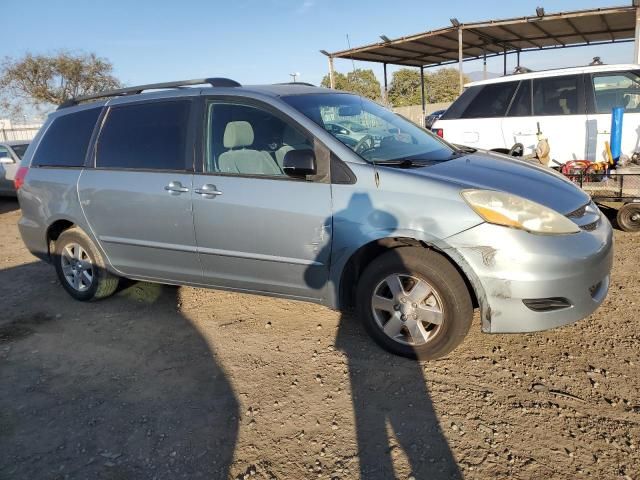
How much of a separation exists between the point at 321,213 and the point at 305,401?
1.15 meters

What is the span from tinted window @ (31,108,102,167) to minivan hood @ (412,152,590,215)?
2943mm

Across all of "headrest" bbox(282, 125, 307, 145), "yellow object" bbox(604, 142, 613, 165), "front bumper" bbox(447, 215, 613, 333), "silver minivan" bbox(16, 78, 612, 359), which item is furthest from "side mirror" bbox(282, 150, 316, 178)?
"yellow object" bbox(604, 142, 613, 165)

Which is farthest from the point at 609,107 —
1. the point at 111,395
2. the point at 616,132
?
the point at 111,395

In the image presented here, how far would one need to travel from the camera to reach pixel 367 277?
3123 mm

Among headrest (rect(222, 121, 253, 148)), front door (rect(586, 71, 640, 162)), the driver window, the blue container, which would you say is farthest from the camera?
the driver window

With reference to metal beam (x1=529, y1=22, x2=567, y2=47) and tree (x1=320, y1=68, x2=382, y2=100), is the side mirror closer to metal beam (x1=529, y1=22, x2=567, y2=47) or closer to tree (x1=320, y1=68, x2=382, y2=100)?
metal beam (x1=529, y1=22, x2=567, y2=47)

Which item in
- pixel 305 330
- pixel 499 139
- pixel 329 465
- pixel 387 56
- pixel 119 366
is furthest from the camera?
pixel 387 56

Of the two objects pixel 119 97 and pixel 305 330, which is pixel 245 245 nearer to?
pixel 305 330

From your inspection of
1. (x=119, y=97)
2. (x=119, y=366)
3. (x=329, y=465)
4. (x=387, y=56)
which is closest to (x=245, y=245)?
(x=119, y=366)

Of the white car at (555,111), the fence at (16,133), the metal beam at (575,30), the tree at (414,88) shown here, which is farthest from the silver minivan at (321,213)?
the tree at (414,88)

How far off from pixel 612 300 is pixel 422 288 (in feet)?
6.27

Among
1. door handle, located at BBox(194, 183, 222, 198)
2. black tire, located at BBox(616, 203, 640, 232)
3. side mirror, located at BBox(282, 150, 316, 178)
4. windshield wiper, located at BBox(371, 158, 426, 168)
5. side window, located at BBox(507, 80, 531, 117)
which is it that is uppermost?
side window, located at BBox(507, 80, 531, 117)

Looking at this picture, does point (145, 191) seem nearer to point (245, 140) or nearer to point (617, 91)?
point (245, 140)

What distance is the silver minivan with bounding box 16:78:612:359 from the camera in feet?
9.23
